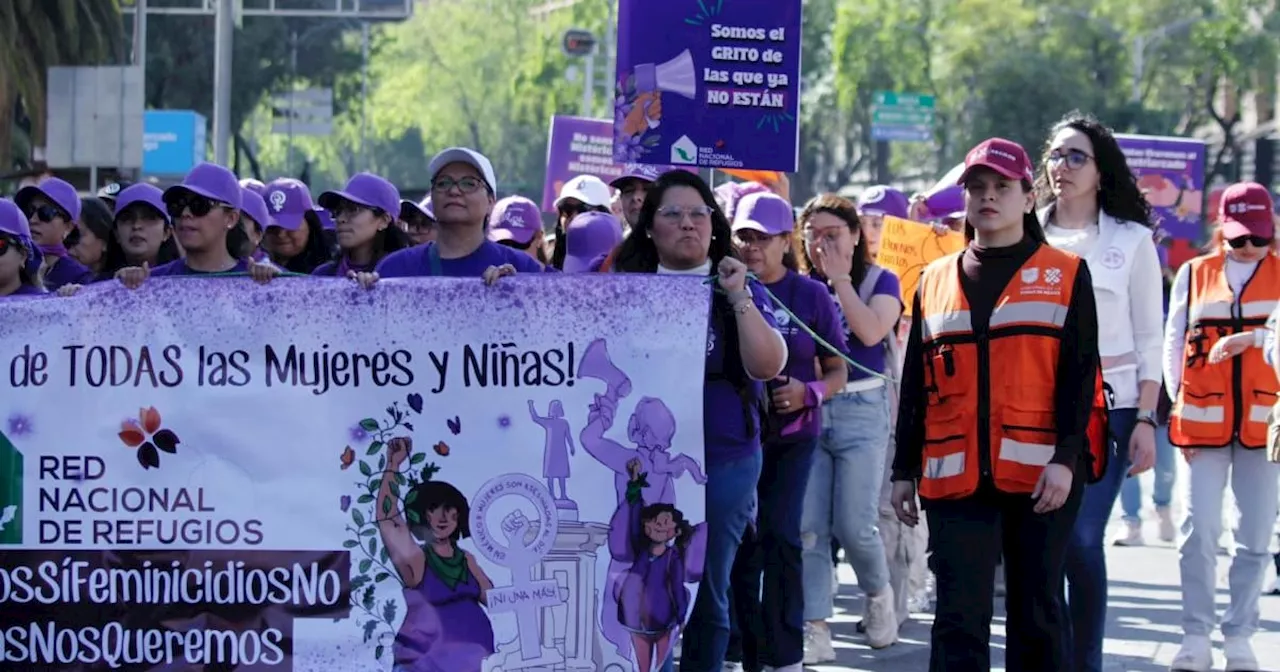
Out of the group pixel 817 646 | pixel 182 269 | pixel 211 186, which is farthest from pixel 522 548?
pixel 817 646

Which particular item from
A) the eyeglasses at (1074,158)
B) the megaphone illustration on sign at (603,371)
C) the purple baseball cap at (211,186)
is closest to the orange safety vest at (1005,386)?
the megaphone illustration on sign at (603,371)

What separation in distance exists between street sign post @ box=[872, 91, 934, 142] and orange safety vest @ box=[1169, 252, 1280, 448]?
2236 inches

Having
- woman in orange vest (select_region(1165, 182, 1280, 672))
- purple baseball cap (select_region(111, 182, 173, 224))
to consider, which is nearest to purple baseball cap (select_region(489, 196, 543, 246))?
purple baseball cap (select_region(111, 182, 173, 224))

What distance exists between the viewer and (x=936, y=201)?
11.9m

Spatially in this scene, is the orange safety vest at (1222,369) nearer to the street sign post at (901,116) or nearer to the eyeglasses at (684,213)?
the eyeglasses at (684,213)

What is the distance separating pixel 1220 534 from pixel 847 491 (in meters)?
1.54

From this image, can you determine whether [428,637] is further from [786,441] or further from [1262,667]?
[1262,667]

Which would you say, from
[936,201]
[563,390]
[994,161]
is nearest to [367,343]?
[563,390]

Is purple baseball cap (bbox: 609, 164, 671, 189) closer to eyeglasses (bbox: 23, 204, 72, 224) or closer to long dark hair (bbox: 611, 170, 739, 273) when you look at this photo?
long dark hair (bbox: 611, 170, 739, 273)

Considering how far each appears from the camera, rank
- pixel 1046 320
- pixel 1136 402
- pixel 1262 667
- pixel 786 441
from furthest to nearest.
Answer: pixel 1262 667 < pixel 786 441 < pixel 1136 402 < pixel 1046 320

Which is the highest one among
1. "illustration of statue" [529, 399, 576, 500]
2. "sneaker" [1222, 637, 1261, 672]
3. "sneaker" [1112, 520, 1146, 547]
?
"illustration of statue" [529, 399, 576, 500]

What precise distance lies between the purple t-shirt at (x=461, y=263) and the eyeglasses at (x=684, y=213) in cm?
42

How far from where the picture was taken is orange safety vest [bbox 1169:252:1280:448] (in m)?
9.11

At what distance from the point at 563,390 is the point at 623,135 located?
6.77 ft
